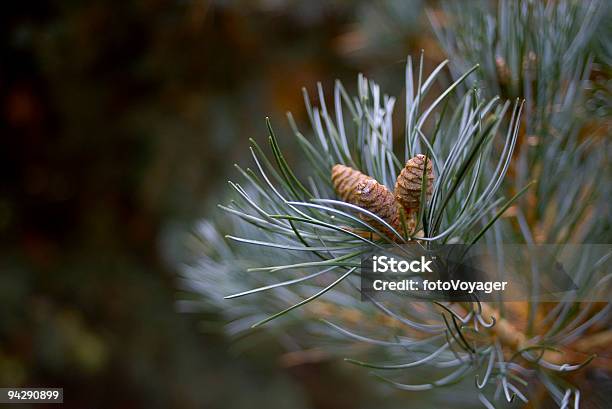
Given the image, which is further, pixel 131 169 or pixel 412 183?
pixel 131 169

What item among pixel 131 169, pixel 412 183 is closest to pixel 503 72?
pixel 412 183

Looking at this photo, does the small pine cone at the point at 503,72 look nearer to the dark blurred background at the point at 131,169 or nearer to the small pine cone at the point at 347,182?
the small pine cone at the point at 347,182

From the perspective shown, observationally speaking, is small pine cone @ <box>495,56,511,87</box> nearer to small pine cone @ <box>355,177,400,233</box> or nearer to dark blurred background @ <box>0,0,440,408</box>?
small pine cone @ <box>355,177,400,233</box>

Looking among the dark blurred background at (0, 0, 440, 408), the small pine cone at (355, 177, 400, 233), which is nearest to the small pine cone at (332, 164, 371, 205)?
the small pine cone at (355, 177, 400, 233)

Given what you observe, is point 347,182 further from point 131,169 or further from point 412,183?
point 131,169

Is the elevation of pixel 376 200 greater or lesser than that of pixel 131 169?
lesser

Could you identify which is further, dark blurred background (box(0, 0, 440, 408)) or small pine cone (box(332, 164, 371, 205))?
dark blurred background (box(0, 0, 440, 408))
